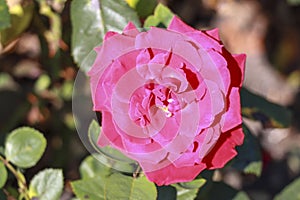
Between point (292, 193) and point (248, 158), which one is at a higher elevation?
point (248, 158)

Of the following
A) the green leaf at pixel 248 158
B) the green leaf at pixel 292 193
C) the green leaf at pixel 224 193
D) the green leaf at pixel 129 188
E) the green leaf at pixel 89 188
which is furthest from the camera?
the green leaf at pixel 292 193

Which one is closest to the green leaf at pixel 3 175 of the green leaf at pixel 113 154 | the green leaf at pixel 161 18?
the green leaf at pixel 113 154

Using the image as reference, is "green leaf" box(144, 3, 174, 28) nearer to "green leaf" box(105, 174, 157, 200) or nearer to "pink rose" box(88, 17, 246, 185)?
"pink rose" box(88, 17, 246, 185)

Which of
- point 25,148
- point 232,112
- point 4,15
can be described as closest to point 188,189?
point 232,112

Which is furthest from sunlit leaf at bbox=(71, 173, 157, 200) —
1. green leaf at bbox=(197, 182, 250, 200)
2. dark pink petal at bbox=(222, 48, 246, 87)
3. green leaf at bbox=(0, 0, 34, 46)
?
green leaf at bbox=(0, 0, 34, 46)

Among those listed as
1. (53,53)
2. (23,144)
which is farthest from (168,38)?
(53,53)

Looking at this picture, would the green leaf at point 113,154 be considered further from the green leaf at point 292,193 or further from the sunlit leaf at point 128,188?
the green leaf at point 292,193

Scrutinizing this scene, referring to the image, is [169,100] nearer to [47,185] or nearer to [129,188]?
[129,188]
